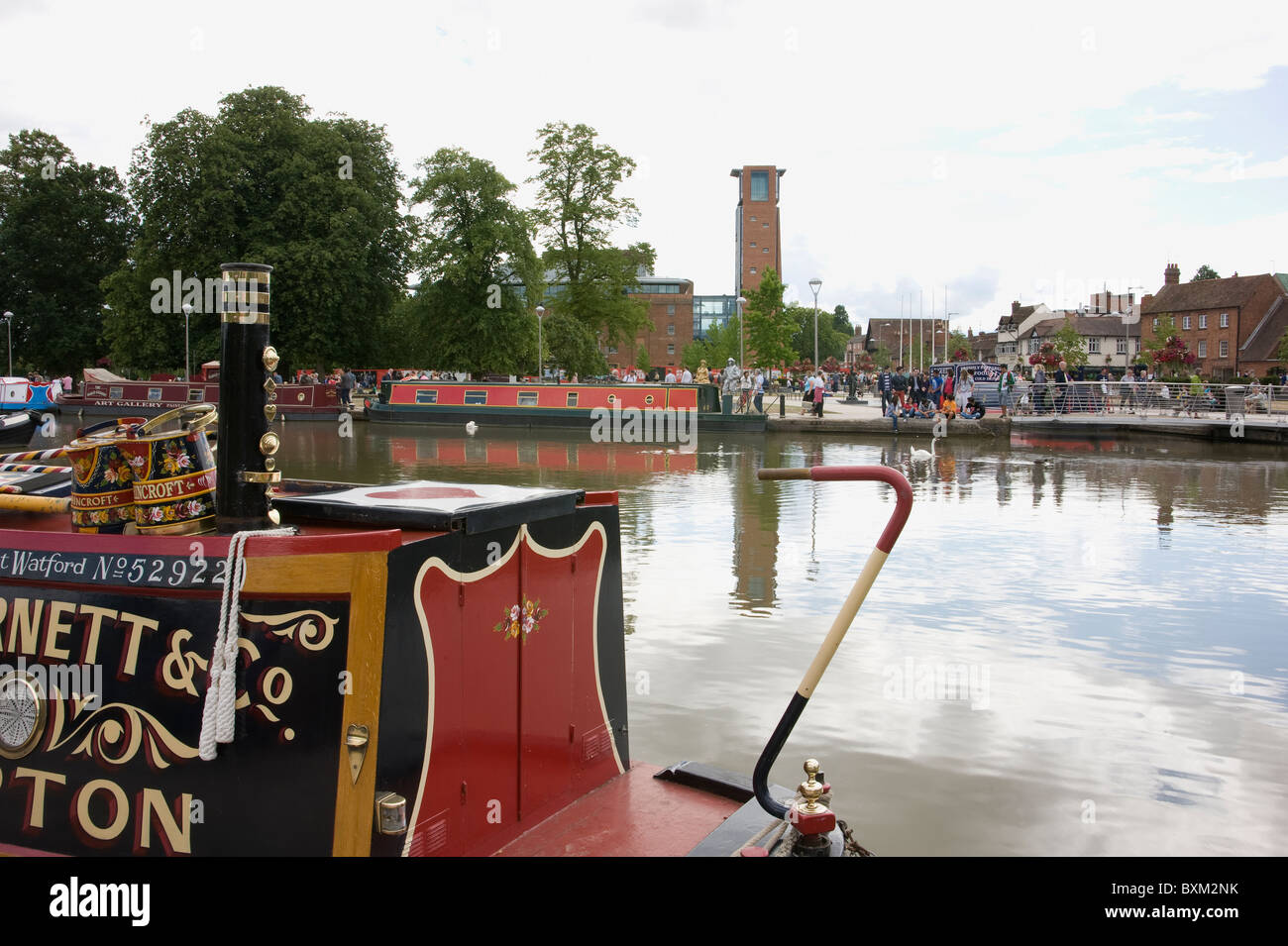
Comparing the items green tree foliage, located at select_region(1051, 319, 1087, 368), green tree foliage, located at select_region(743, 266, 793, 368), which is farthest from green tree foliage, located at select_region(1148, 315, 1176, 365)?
green tree foliage, located at select_region(743, 266, 793, 368)

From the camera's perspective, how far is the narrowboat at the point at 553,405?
32.2 m

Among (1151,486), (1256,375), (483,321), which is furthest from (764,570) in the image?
(1256,375)

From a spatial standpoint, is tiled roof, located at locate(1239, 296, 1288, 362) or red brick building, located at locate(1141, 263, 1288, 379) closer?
tiled roof, located at locate(1239, 296, 1288, 362)

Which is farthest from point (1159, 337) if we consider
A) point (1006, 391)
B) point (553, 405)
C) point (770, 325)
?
point (553, 405)

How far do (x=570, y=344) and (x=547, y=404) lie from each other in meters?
16.2

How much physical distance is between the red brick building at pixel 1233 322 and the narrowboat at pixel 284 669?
7414 cm

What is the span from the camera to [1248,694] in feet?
21.4

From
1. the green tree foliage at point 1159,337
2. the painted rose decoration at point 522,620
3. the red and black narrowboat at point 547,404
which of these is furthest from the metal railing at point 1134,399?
the green tree foliage at point 1159,337

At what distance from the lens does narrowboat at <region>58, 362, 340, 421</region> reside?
38125mm

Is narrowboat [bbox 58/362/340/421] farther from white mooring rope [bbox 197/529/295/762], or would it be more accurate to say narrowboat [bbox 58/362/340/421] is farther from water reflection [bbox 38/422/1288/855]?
white mooring rope [bbox 197/529/295/762]

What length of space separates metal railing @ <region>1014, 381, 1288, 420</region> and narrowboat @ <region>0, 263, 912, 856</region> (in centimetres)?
3322

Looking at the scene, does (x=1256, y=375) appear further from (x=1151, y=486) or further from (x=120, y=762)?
(x=120, y=762)

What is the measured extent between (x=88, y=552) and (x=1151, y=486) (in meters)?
18.3
